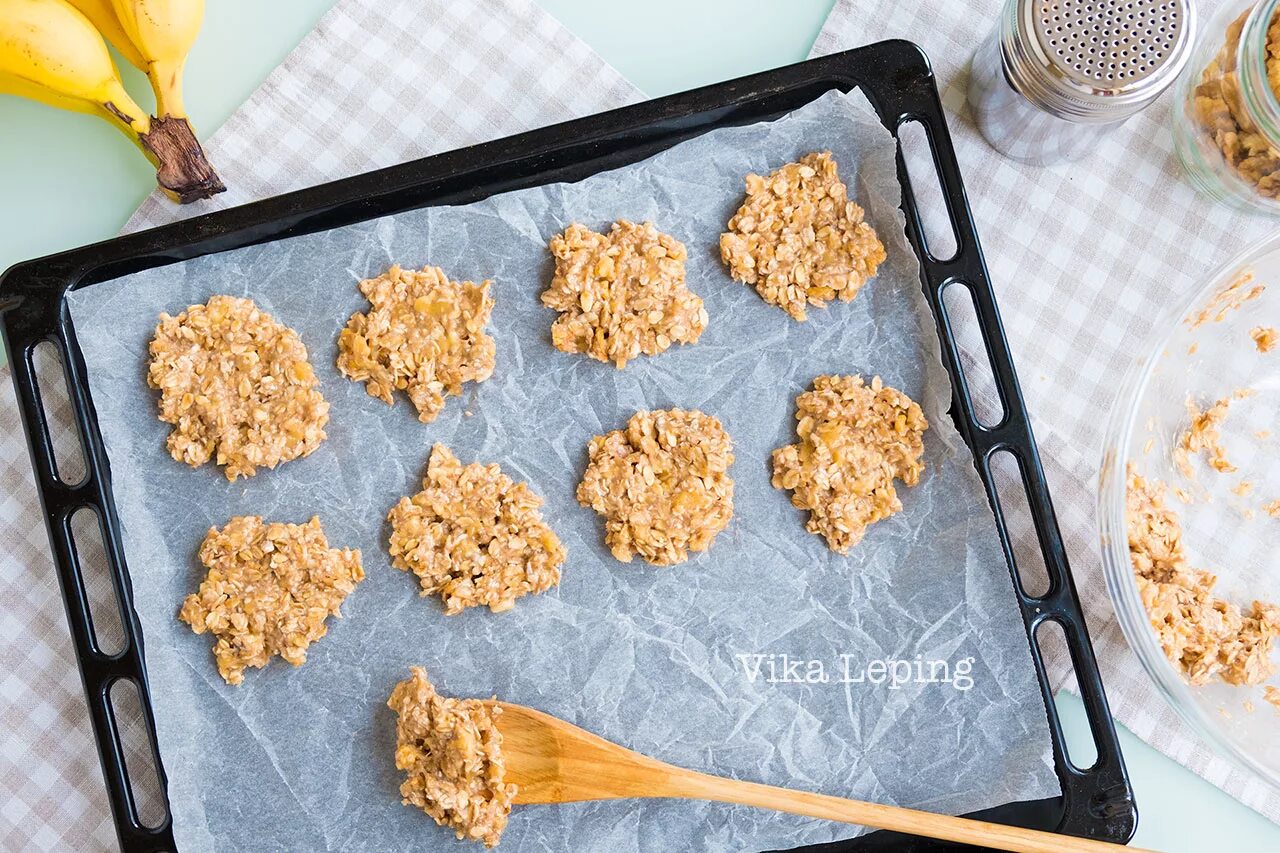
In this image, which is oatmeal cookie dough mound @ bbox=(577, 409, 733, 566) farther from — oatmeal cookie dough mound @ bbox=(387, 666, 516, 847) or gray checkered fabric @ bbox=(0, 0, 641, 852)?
gray checkered fabric @ bbox=(0, 0, 641, 852)

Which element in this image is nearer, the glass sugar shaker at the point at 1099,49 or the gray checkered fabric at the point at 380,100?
the glass sugar shaker at the point at 1099,49

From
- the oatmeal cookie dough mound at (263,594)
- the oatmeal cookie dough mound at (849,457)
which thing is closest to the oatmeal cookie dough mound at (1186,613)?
the oatmeal cookie dough mound at (849,457)

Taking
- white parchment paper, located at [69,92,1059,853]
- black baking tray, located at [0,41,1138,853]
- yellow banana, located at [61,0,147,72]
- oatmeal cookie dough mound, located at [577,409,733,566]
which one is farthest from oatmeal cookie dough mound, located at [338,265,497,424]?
yellow banana, located at [61,0,147,72]

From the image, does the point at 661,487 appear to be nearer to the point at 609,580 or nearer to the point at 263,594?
the point at 609,580

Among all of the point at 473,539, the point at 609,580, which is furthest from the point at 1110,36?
the point at 473,539

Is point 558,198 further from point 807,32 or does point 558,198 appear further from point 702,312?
point 807,32

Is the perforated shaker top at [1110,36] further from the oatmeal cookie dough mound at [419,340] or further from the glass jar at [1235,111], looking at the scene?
the oatmeal cookie dough mound at [419,340]
